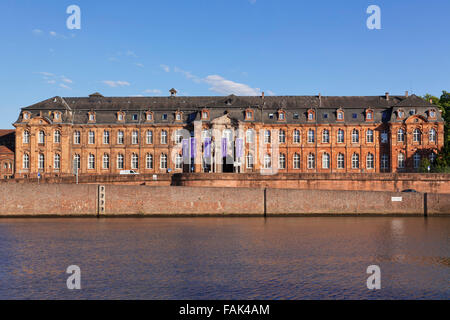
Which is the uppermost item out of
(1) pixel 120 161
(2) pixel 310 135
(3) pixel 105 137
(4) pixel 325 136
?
(3) pixel 105 137

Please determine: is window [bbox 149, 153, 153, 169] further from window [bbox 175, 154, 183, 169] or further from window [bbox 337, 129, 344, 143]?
window [bbox 337, 129, 344, 143]

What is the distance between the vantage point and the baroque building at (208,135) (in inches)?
2788

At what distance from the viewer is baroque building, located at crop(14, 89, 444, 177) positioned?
70.8 m

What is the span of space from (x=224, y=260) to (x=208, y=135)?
5019cm

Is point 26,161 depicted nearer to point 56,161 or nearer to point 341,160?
point 56,161

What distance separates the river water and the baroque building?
123ft

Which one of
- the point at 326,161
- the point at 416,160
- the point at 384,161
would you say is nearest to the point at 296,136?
the point at 326,161

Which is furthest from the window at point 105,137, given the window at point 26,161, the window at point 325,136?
the window at point 325,136

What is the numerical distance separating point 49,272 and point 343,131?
60.4m

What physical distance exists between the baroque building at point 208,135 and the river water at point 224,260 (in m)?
37.4

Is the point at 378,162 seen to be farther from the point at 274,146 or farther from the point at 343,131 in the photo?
the point at 274,146

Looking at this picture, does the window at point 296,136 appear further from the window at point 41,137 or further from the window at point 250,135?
the window at point 41,137

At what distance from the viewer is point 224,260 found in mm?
21094

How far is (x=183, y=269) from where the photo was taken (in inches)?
752
